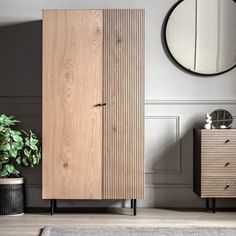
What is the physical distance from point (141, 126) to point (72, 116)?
48 cm

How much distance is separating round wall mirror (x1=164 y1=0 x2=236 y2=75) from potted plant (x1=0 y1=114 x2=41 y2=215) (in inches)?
50.7

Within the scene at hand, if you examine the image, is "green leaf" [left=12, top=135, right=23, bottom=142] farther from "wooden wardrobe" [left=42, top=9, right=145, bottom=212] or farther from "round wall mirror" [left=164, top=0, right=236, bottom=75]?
"round wall mirror" [left=164, top=0, right=236, bottom=75]

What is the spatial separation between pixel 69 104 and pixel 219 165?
1.12m

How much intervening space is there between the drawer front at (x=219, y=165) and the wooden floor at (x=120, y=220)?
298 millimetres

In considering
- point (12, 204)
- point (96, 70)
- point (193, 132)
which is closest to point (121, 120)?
point (96, 70)

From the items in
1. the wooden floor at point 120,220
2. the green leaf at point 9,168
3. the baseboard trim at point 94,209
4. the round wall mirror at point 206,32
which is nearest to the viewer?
the wooden floor at point 120,220

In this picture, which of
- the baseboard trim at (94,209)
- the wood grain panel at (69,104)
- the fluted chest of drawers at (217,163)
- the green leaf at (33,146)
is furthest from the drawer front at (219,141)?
the green leaf at (33,146)

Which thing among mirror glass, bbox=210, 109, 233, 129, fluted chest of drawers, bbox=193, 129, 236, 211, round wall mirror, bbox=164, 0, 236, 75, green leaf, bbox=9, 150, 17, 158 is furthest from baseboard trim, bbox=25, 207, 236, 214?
round wall mirror, bbox=164, 0, 236, 75

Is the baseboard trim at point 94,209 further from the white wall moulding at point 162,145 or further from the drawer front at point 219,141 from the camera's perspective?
the drawer front at point 219,141

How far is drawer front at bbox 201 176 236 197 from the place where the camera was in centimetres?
359

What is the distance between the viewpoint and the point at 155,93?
13.0ft

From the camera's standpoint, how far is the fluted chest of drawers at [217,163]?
3590mm

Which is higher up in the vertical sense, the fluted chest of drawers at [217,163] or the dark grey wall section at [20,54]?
the dark grey wall section at [20,54]

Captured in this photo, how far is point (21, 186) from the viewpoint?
145 inches
